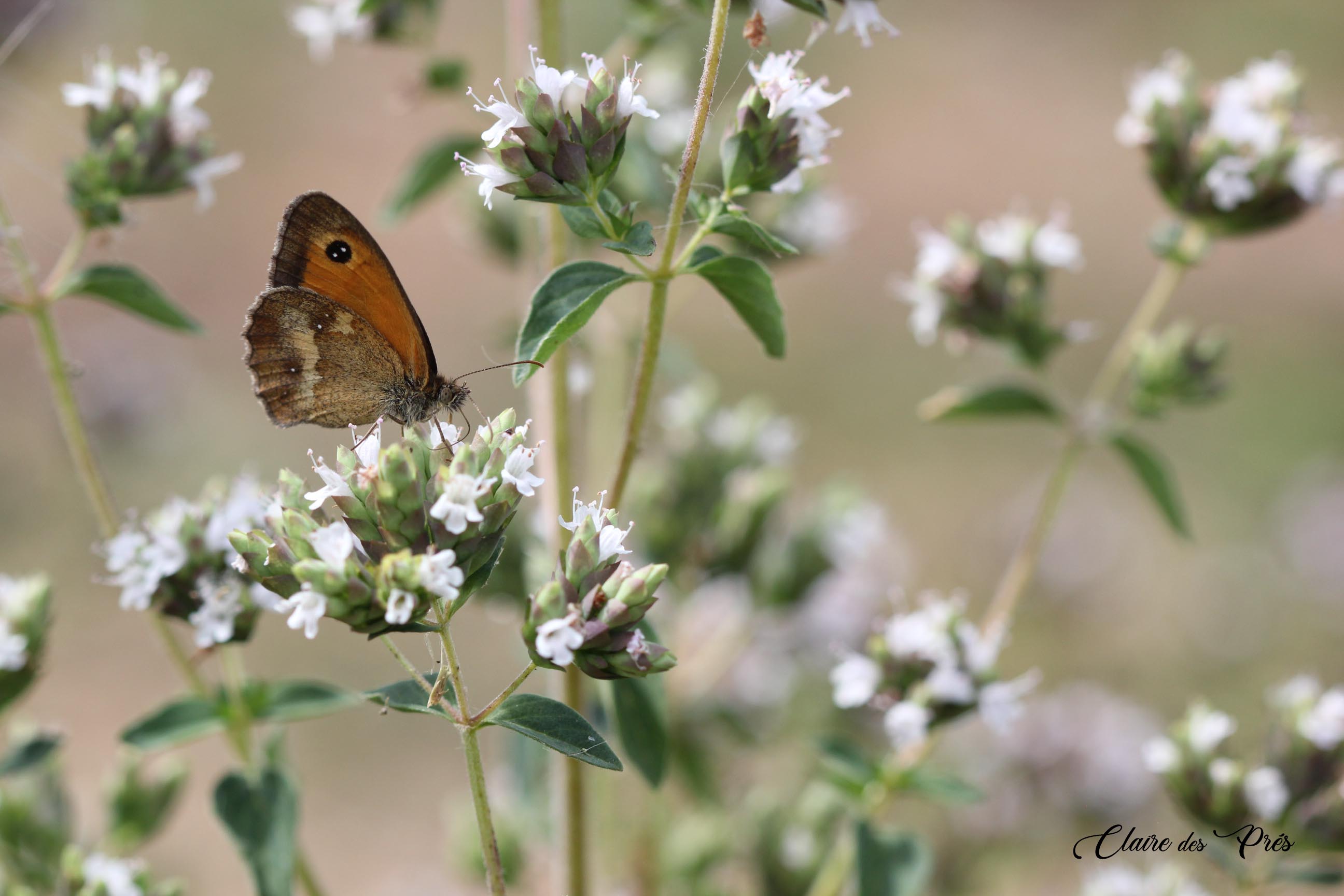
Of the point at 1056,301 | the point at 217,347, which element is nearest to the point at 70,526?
the point at 217,347

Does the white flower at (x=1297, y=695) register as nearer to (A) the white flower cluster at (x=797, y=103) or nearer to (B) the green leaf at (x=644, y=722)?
(B) the green leaf at (x=644, y=722)

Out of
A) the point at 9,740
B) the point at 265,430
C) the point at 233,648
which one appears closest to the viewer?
the point at 233,648

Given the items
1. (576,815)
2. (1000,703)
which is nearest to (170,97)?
(576,815)

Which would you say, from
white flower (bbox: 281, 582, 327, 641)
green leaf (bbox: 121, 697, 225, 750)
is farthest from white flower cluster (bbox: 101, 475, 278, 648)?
white flower (bbox: 281, 582, 327, 641)

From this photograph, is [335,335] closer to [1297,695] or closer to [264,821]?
[264,821]

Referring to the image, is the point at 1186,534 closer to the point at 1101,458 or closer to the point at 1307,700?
the point at 1307,700

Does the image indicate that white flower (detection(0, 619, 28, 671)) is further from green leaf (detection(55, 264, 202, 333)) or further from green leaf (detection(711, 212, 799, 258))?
green leaf (detection(711, 212, 799, 258))
